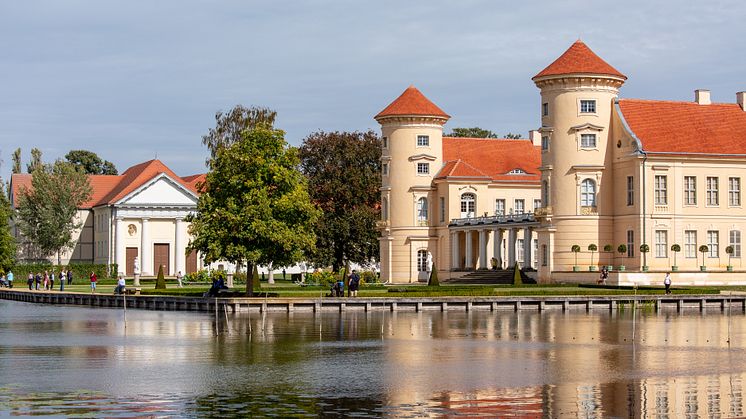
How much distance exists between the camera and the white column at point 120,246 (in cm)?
11431

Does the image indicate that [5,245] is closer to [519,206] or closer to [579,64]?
[519,206]

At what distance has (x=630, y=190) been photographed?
82.1 metres

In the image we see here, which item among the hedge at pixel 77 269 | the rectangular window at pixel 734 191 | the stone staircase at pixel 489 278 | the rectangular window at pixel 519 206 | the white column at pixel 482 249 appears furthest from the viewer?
the hedge at pixel 77 269

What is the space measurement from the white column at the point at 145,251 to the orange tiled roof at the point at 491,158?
101 ft

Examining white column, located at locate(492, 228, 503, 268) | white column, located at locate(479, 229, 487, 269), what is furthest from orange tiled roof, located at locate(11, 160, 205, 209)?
white column, located at locate(492, 228, 503, 268)

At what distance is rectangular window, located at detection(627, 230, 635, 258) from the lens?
267 ft

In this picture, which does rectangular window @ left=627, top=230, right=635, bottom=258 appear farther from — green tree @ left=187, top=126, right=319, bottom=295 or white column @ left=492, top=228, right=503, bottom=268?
green tree @ left=187, top=126, right=319, bottom=295

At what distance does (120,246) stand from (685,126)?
55.4 m

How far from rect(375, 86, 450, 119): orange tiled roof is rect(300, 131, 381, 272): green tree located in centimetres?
593

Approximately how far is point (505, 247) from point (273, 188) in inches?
1570

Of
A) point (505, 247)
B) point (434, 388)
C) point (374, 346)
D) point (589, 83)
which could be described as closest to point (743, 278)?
point (589, 83)

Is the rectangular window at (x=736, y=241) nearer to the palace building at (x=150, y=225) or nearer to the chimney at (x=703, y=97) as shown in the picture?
the chimney at (x=703, y=97)

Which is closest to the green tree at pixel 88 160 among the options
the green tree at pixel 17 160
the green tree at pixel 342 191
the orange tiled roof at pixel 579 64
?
the green tree at pixel 17 160

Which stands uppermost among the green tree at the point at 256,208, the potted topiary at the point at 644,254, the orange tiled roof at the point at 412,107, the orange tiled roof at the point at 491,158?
the orange tiled roof at the point at 412,107
